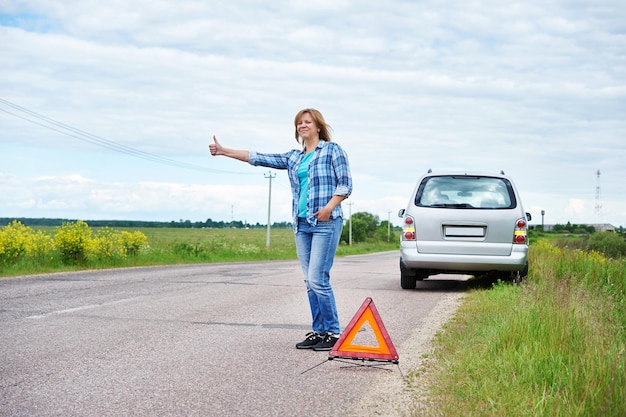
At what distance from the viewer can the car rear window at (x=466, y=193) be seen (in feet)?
39.1

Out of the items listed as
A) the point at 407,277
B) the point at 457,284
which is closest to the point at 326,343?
the point at 407,277

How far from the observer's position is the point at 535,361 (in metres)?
5.11

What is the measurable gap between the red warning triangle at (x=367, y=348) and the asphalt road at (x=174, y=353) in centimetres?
13

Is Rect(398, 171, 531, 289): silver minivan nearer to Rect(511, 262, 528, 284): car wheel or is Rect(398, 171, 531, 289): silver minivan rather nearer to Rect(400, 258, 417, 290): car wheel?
Rect(511, 262, 528, 284): car wheel

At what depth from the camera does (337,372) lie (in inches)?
228

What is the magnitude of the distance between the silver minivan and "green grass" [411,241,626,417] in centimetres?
318

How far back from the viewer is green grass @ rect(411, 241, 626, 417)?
4.08 metres

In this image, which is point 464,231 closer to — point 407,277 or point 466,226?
point 466,226

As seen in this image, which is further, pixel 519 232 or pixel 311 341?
pixel 519 232

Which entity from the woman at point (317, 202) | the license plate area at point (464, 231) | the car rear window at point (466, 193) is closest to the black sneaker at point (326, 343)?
the woman at point (317, 202)

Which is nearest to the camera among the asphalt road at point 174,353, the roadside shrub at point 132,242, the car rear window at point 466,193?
the asphalt road at point 174,353

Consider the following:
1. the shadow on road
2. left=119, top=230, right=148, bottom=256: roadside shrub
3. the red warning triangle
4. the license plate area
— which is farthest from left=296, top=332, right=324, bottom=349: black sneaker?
left=119, top=230, right=148, bottom=256: roadside shrub

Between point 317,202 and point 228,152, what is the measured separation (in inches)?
41.0

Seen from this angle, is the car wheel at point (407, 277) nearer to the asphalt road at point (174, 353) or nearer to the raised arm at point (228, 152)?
the asphalt road at point (174, 353)
